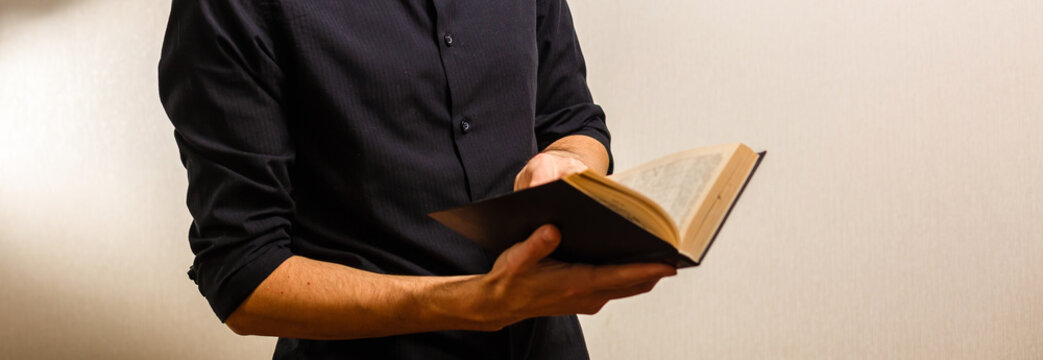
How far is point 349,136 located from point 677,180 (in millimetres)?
312

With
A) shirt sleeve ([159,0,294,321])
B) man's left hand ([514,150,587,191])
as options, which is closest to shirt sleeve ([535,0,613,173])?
man's left hand ([514,150,587,191])

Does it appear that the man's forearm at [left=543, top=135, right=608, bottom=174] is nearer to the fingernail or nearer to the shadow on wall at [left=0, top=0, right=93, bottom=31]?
the fingernail

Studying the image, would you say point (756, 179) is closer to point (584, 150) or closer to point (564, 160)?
point (584, 150)

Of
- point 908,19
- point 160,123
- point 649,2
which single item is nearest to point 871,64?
point 908,19

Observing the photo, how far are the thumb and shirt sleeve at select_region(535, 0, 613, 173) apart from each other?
1.28 ft

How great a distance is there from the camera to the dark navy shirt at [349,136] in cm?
64

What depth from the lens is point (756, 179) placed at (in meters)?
1.46

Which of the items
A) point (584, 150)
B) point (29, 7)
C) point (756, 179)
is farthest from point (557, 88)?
point (29, 7)

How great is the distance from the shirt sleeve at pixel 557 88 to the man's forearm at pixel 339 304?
1.10ft

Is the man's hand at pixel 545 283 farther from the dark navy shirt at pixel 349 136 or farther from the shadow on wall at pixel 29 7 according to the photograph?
the shadow on wall at pixel 29 7

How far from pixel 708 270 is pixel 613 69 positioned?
469mm

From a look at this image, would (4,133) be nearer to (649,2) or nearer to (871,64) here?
(649,2)

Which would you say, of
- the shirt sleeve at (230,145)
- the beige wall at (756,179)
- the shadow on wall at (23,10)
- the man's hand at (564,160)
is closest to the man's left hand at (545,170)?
the man's hand at (564,160)

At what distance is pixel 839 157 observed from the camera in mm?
1396
